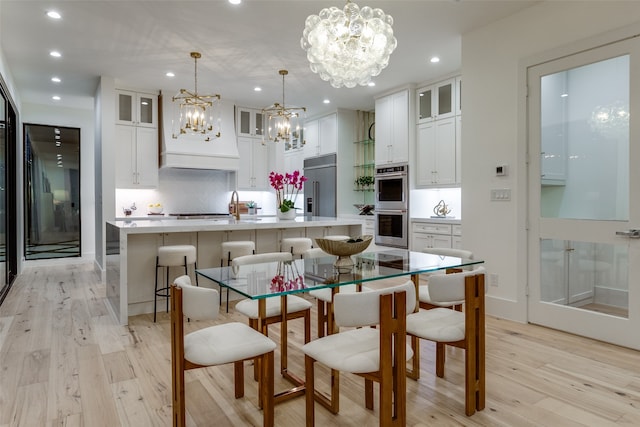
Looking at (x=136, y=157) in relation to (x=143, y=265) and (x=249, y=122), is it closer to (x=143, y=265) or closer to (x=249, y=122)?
(x=249, y=122)

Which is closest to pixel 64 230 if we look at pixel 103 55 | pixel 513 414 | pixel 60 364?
pixel 103 55

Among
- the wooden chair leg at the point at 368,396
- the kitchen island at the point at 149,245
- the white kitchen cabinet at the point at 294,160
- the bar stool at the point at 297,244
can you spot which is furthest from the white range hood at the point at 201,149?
the wooden chair leg at the point at 368,396

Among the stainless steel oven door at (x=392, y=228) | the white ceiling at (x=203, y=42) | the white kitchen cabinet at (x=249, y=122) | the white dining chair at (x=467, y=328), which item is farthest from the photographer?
the white kitchen cabinet at (x=249, y=122)

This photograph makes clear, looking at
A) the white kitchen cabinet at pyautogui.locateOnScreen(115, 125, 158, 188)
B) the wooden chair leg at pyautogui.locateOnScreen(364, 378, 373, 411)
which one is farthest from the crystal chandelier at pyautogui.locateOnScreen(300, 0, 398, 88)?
the white kitchen cabinet at pyautogui.locateOnScreen(115, 125, 158, 188)

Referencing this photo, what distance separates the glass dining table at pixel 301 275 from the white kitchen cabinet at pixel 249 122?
203 inches

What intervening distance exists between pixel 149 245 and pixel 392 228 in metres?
3.57

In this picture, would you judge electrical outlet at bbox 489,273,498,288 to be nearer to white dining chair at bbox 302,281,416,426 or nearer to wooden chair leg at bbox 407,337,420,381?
wooden chair leg at bbox 407,337,420,381

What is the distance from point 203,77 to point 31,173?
4.07 m

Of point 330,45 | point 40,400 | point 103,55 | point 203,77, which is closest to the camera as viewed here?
point 40,400

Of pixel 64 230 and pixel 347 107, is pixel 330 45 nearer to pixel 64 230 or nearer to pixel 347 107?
pixel 347 107

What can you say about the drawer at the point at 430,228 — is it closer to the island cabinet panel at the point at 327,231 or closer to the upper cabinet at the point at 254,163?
the island cabinet panel at the point at 327,231

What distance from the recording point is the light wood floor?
2.01 meters

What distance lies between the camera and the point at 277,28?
158 inches

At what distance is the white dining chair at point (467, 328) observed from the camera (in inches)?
78.0
